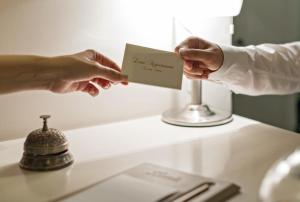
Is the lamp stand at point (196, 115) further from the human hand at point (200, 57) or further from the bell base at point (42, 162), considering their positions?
the bell base at point (42, 162)

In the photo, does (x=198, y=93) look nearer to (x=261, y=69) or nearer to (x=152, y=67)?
(x=261, y=69)

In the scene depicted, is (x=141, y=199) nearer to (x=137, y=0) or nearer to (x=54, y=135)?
(x=54, y=135)

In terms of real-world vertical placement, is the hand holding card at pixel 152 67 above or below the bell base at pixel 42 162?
above

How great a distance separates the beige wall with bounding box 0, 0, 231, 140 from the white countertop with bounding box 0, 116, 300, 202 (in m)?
0.05

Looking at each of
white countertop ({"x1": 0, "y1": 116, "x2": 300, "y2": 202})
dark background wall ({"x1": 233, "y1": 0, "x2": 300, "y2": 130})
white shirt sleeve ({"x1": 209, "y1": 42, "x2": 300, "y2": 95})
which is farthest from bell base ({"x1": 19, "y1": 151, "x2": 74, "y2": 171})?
dark background wall ({"x1": 233, "y1": 0, "x2": 300, "y2": 130})

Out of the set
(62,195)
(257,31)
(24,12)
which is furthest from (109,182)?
(257,31)

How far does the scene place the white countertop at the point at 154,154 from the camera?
723mm

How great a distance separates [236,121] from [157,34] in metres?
0.33

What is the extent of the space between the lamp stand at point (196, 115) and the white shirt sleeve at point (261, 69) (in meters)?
0.08

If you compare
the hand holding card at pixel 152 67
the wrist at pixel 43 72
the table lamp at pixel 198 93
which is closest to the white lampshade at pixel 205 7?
the table lamp at pixel 198 93

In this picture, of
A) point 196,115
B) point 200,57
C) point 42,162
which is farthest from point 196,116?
point 42,162

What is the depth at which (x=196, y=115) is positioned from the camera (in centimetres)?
113

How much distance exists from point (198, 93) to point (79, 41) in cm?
35

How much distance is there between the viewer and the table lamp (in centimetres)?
105
